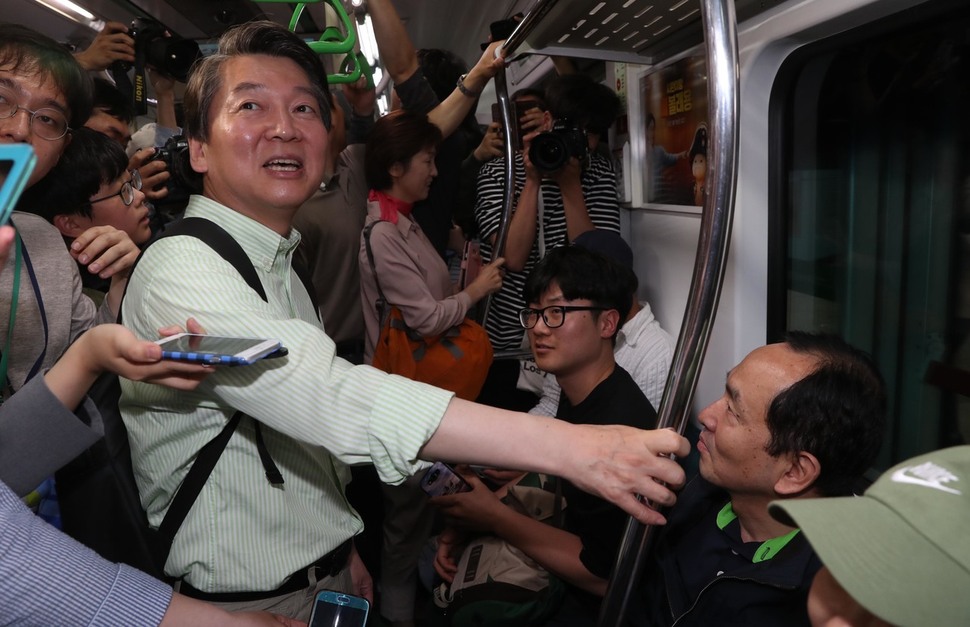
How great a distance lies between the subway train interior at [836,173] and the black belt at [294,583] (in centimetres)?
73

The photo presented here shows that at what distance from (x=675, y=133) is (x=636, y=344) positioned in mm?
779

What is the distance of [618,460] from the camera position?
94 cm

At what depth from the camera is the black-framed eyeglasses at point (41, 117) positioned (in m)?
1.39

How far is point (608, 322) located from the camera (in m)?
2.19

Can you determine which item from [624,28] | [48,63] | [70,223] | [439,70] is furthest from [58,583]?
[439,70]

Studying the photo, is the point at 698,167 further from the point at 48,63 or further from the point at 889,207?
the point at 48,63

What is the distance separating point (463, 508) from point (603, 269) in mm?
876

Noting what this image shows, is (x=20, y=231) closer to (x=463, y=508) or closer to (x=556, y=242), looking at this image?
(x=463, y=508)

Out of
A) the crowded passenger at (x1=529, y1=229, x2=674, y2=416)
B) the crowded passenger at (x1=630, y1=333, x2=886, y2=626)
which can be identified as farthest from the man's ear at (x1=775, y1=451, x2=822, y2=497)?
the crowded passenger at (x1=529, y1=229, x2=674, y2=416)

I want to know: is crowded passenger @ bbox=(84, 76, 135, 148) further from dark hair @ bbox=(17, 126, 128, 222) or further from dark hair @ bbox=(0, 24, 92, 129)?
dark hair @ bbox=(0, 24, 92, 129)

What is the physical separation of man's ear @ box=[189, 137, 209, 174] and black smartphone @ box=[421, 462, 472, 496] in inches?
33.2

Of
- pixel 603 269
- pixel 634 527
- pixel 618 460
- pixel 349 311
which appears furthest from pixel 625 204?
pixel 618 460

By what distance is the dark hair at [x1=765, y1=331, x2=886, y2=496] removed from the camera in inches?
52.4

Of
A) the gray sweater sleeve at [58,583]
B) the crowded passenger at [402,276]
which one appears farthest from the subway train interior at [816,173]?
the gray sweater sleeve at [58,583]
